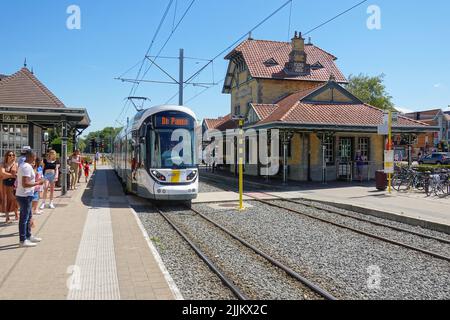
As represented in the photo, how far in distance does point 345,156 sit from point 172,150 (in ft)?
47.0

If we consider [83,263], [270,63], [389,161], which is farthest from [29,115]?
[270,63]

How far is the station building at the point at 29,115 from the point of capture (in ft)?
53.7

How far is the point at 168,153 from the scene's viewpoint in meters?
13.9

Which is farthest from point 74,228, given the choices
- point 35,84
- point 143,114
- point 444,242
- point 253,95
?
point 253,95

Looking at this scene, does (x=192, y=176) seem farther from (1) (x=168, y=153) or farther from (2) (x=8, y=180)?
(2) (x=8, y=180)

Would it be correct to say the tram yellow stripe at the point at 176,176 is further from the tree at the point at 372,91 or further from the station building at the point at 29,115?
the tree at the point at 372,91

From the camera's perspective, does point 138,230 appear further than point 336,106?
No

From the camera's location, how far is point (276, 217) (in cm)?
1266

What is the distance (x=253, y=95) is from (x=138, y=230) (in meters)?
24.5

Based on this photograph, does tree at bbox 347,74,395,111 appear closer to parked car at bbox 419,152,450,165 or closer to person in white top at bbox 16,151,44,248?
parked car at bbox 419,152,450,165

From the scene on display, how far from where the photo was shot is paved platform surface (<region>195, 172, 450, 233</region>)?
11906 mm

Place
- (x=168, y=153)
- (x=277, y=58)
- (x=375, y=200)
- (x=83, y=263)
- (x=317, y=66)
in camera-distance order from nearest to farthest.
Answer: (x=83, y=263), (x=168, y=153), (x=375, y=200), (x=277, y=58), (x=317, y=66)

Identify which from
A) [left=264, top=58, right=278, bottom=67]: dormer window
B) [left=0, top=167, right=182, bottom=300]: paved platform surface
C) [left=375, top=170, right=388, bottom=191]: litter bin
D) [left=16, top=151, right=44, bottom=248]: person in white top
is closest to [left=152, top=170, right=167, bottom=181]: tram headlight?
[left=0, top=167, right=182, bottom=300]: paved platform surface
